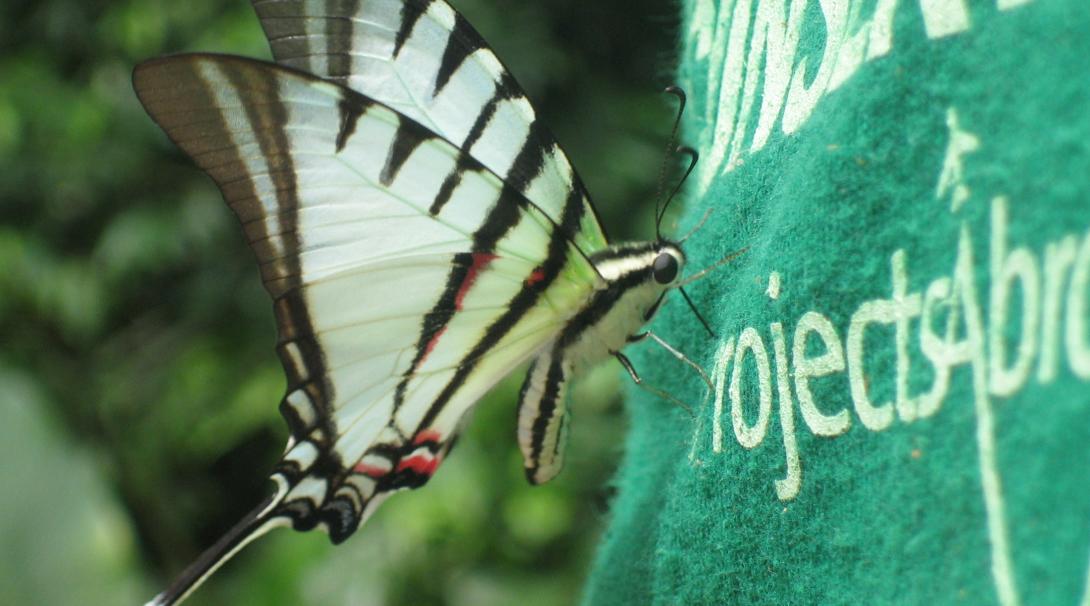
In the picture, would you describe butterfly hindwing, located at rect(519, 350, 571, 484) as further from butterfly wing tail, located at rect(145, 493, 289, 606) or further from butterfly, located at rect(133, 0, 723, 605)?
butterfly wing tail, located at rect(145, 493, 289, 606)

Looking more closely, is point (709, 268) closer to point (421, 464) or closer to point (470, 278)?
point (470, 278)

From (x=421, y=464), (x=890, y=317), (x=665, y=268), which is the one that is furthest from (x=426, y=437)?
(x=890, y=317)

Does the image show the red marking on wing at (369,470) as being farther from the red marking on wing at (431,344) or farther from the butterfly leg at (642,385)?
the butterfly leg at (642,385)

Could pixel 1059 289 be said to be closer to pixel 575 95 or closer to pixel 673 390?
pixel 673 390

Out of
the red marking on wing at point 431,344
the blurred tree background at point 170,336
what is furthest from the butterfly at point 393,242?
the blurred tree background at point 170,336

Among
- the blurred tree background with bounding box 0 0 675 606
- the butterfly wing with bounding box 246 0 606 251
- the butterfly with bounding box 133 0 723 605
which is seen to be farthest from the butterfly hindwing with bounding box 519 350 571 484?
the blurred tree background with bounding box 0 0 675 606

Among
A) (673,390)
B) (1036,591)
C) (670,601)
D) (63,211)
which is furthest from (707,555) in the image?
(63,211)
